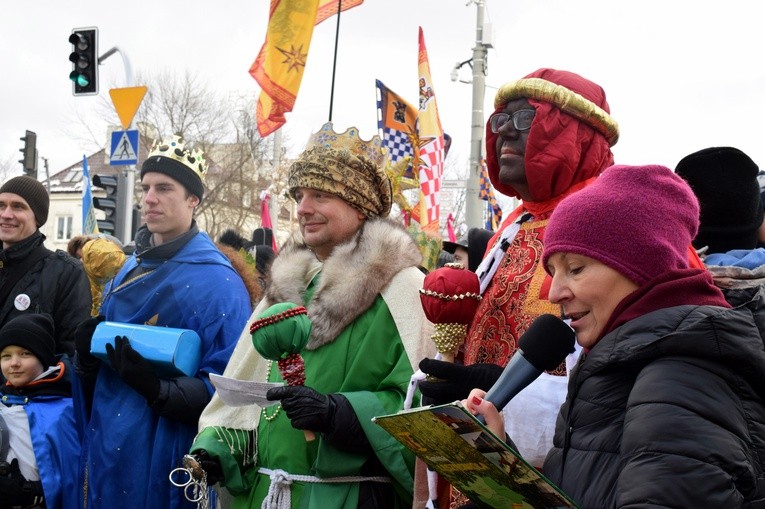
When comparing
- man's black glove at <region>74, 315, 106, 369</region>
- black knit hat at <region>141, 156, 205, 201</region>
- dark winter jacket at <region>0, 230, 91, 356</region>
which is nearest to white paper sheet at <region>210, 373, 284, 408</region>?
man's black glove at <region>74, 315, 106, 369</region>

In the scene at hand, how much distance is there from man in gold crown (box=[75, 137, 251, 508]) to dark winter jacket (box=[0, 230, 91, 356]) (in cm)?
78

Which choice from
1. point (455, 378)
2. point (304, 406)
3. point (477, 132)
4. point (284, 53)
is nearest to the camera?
point (455, 378)

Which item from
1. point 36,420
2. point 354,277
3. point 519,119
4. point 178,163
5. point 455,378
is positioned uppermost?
point 519,119

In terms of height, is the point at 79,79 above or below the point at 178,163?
above

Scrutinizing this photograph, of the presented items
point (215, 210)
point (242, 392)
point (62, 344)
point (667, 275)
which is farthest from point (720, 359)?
point (215, 210)

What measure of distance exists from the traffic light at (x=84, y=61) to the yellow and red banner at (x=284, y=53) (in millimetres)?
5713

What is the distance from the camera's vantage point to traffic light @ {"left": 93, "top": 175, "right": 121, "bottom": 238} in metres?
14.3

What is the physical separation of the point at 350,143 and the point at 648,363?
231 centimetres

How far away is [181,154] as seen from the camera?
16.4 feet

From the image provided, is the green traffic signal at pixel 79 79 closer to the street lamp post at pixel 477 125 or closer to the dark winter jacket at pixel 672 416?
the street lamp post at pixel 477 125

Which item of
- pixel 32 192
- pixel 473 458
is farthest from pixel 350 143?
pixel 32 192

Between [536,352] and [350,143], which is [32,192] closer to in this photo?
[350,143]

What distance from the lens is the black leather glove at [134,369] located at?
4125mm

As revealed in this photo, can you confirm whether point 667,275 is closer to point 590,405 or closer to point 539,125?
point 590,405
